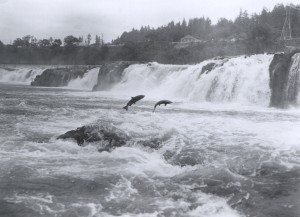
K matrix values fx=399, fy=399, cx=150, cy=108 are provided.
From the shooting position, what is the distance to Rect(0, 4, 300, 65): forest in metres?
57.4

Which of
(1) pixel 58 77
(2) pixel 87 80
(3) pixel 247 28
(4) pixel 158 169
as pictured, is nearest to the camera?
(4) pixel 158 169

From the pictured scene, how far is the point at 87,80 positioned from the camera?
52031 mm

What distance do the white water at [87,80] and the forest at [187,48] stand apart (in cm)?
1725

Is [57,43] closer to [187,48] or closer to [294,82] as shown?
[187,48]

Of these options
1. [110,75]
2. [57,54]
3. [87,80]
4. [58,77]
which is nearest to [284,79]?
[110,75]

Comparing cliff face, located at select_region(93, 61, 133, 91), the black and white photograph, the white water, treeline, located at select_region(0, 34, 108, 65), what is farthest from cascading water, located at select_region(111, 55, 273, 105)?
treeline, located at select_region(0, 34, 108, 65)

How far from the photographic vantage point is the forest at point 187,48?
5738cm

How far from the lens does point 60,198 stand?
23.9 ft

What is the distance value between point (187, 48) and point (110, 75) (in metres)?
24.9

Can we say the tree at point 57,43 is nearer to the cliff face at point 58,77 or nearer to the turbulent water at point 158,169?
the cliff face at point 58,77

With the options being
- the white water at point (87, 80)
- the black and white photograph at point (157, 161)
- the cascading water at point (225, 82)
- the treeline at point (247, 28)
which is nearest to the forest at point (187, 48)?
the treeline at point (247, 28)

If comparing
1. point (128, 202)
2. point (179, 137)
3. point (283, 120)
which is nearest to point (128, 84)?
point (283, 120)

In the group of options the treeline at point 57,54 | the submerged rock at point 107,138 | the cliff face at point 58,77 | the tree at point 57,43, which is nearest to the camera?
the submerged rock at point 107,138

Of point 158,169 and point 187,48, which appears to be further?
point 187,48
